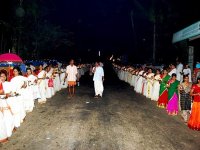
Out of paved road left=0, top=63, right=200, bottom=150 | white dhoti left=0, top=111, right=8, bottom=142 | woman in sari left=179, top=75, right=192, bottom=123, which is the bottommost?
paved road left=0, top=63, right=200, bottom=150

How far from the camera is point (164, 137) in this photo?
7957 millimetres

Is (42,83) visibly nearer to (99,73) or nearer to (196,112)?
(99,73)

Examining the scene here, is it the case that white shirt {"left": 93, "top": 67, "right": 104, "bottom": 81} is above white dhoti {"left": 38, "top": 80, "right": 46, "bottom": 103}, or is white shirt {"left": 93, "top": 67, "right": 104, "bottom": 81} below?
above

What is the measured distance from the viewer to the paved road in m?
7.11

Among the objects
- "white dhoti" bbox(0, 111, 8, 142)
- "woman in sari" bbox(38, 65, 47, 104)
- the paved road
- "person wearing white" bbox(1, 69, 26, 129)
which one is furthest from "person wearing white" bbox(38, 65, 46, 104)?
"white dhoti" bbox(0, 111, 8, 142)

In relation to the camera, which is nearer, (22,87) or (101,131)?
(101,131)

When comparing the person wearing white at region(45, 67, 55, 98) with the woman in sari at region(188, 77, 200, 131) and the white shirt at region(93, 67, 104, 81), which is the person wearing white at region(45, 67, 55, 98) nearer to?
the white shirt at region(93, 67, 104, 81)

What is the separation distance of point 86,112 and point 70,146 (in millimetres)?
4626

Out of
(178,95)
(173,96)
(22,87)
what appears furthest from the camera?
(178,95)

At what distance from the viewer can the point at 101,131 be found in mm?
8453

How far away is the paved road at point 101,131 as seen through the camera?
7.11m

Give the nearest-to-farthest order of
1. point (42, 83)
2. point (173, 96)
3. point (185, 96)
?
1. point (185, 96)
2. point (173, 96)
3. point (42, 83)

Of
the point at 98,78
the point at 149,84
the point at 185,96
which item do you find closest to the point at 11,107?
the point at 185,96

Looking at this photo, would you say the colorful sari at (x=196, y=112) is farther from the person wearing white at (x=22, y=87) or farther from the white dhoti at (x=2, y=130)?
the white dhoti at (x=2, y=130)
